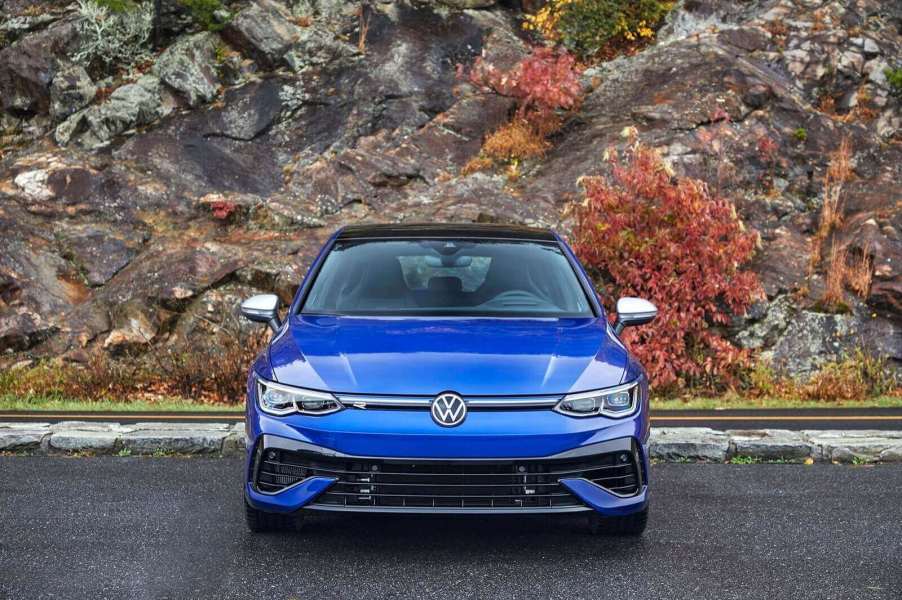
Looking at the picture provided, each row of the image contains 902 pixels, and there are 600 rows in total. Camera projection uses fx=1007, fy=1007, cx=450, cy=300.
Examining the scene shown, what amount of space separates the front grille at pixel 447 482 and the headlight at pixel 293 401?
216 mm

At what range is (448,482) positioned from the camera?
15.2ft

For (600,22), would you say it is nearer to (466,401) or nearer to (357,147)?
(357,147)

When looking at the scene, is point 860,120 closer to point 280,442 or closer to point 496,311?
point 496,311

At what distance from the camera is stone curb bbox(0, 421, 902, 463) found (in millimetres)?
7387

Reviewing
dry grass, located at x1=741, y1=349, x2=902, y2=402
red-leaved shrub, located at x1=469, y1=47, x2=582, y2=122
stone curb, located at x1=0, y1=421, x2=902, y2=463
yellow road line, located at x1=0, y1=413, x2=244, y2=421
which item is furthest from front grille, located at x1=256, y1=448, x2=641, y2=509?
red-leaved shrub, located at x1=469, y1=47, x2=582, y2=122

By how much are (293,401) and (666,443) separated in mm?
3573

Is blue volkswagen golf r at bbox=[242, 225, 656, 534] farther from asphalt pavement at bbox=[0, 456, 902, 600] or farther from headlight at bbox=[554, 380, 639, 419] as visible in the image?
asphalt pavement at bbox=[0, 456, 902, 600]

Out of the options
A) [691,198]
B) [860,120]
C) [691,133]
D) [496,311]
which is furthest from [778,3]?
[496,311]

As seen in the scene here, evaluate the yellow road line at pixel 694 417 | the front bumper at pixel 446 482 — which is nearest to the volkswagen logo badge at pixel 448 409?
the front bumper at pixel 446 482

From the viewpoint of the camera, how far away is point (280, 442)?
471 cm

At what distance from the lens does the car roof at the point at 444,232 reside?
6605 millimetres

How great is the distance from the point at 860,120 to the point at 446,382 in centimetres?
1428

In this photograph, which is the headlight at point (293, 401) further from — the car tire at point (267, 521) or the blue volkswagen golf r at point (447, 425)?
the car tire at point (267, 521)

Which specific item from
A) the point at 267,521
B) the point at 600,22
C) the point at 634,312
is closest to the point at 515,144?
the point at 600,22
